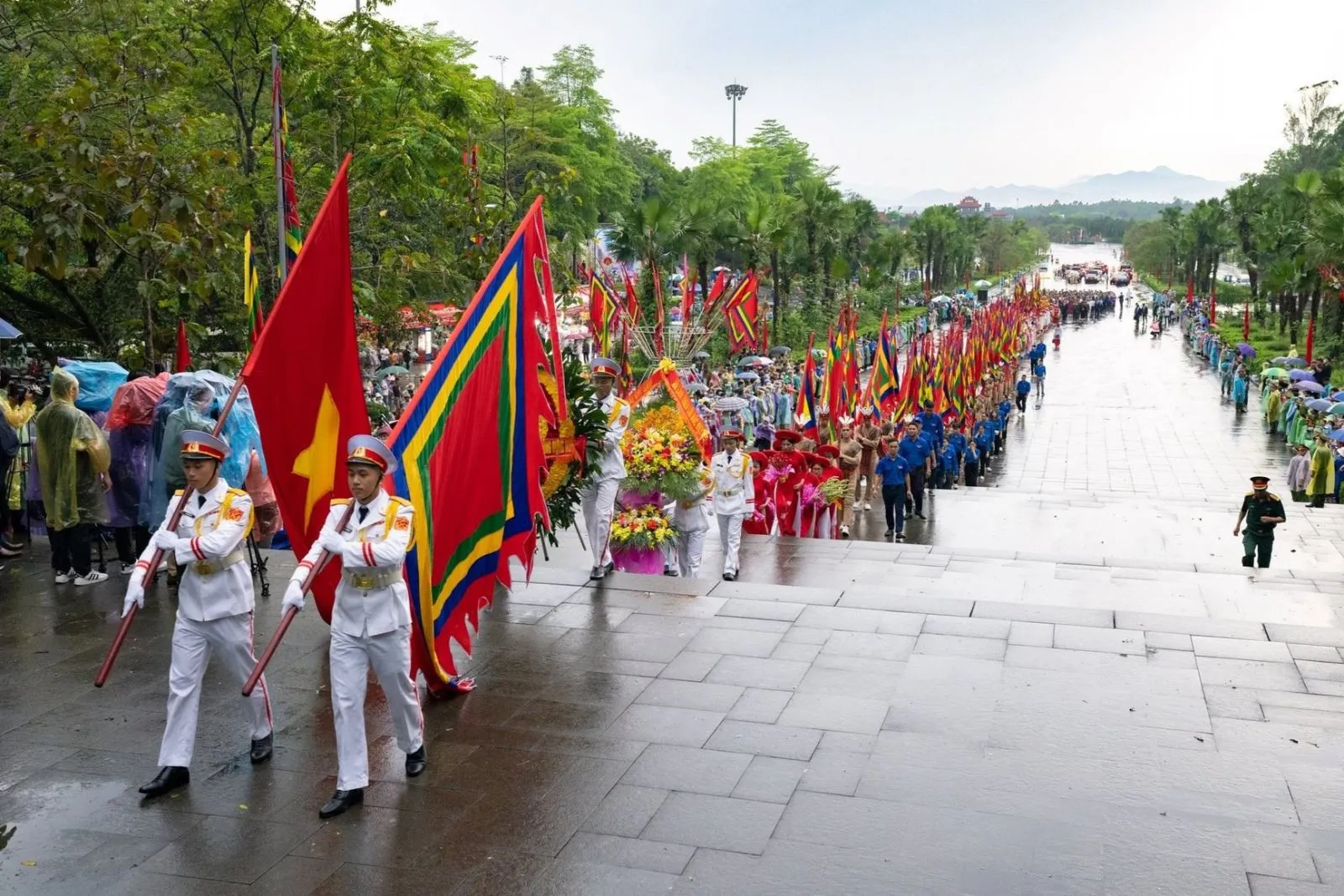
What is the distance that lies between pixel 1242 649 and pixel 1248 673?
1.62 ft

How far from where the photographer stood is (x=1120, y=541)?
1530 cm

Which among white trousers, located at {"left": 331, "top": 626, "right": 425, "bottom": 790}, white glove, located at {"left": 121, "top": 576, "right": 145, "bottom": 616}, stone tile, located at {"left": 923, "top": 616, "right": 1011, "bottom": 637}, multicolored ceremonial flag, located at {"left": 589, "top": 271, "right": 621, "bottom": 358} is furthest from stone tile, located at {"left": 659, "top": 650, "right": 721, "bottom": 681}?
multicolored ceremonial flag, located at {"left": 589, "top": 271, "right": 621, "bottom": 358}

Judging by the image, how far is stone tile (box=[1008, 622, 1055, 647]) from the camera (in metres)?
8.04

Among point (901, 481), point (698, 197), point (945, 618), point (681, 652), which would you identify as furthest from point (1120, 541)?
point (698, 197)

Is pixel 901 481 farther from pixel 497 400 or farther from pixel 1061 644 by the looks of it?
pixel 497 400

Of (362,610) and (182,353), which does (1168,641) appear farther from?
(182,353)

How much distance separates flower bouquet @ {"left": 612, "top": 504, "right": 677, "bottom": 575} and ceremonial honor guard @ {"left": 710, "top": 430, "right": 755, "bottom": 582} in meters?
0.50

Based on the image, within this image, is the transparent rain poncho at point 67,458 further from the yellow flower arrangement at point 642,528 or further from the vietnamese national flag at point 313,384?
the yellow flower arrangement at point 642,528

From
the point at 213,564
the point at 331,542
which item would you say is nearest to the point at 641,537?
the point at 213,564

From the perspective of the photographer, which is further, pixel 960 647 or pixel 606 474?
pixel 606 474

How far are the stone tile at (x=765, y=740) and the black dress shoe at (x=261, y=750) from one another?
2226mm

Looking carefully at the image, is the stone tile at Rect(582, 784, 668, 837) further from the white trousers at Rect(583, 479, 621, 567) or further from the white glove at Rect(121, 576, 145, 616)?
the white trousers at Rect(583, 479, 621, 567)

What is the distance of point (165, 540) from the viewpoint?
586 cm

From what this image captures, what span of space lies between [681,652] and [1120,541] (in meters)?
9.23
